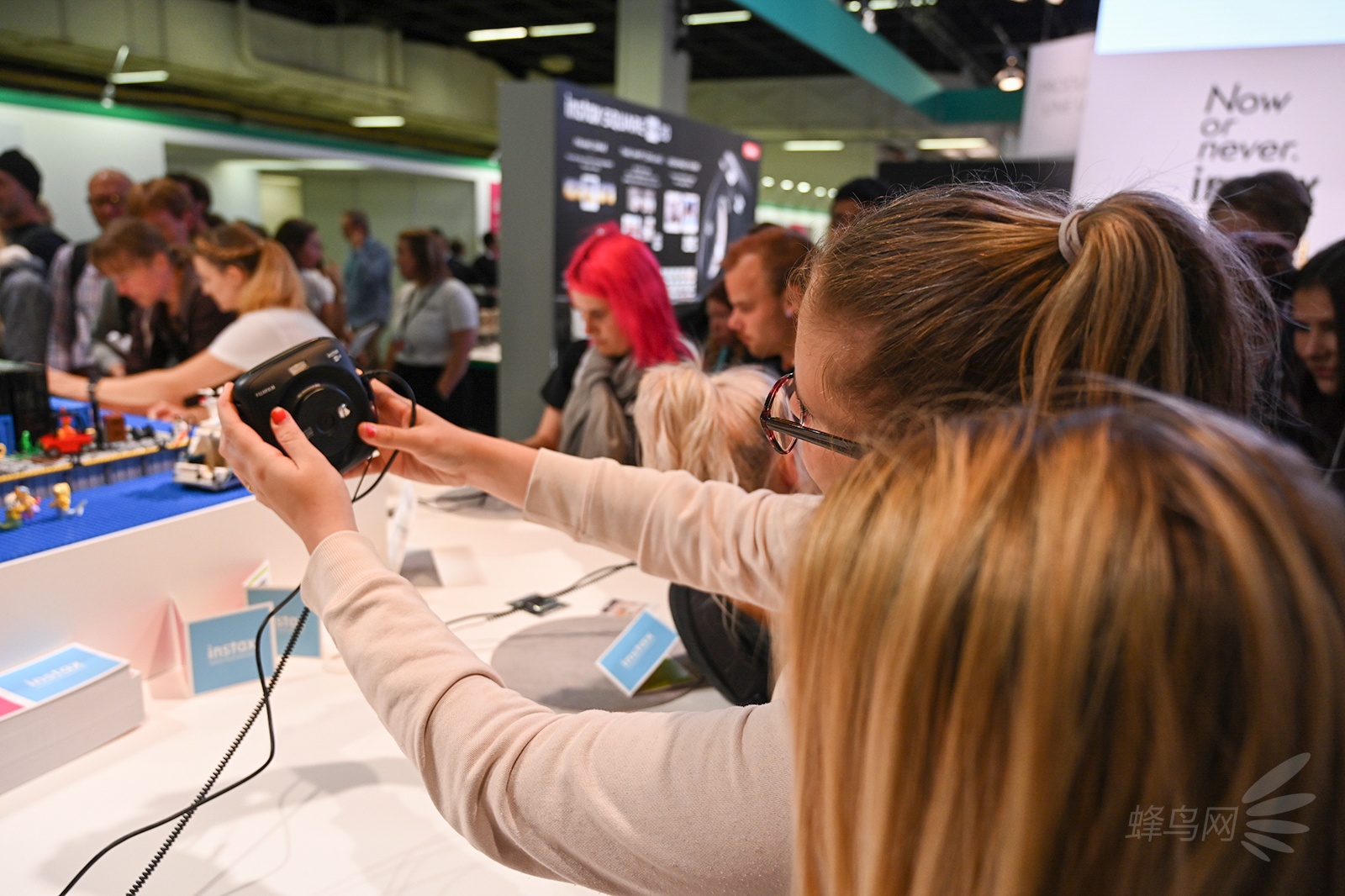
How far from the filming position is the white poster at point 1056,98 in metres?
4.44

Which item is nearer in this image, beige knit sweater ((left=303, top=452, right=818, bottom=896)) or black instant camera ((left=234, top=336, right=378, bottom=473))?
beige knit sweater ((left=303, top=452, right=818, bottom=896))

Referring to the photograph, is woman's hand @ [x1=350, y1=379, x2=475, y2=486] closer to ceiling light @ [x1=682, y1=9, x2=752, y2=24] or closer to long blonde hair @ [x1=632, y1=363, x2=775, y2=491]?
long blonde hair @ [x1=632, y1=363, x2=775, y2=491]

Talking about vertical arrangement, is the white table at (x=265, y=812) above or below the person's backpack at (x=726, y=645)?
below

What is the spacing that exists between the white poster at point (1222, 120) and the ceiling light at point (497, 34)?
25.8 feet

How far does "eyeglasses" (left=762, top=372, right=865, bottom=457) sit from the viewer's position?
0.72 metres

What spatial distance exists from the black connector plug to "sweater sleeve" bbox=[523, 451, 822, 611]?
0.40 meters

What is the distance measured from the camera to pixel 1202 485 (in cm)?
33

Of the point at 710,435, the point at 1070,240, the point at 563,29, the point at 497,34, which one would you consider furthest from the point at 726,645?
the point at 497,34

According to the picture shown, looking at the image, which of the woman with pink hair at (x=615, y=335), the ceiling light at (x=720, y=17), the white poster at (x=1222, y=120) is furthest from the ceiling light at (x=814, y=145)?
the woman with pink hair at (x=615, y=335)

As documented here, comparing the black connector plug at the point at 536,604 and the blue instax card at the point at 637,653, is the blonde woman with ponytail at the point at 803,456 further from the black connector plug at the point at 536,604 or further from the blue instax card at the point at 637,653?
the black connector plug at the point at 536,604

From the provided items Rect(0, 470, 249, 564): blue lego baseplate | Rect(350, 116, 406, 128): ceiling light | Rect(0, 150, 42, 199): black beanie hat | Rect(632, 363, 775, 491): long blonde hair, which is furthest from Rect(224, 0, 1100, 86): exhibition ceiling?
Rect(0, 470, 249, 564): blue lego baseplate

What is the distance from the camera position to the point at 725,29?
8711mm

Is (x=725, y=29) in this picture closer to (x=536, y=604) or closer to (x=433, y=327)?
(x=433, y=327)

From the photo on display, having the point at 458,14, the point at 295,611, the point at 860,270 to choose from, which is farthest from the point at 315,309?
the point at 458,14
